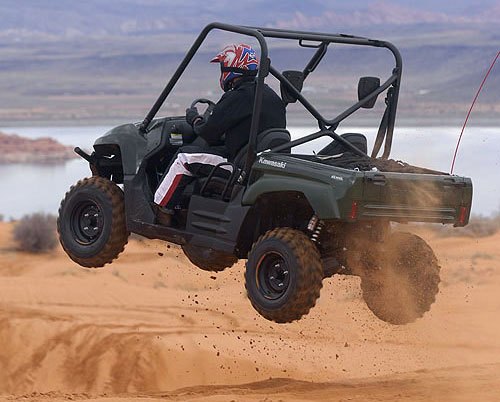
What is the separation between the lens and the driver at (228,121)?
434 inches

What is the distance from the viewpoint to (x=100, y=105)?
3762 inches

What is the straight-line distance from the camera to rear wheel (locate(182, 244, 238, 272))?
452 inches

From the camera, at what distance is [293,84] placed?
447 inches

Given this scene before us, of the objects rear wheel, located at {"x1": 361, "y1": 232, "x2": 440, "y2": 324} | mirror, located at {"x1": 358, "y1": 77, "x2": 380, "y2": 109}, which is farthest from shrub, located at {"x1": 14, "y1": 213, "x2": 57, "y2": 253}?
rear wheel, located at {"x1": 361, "y1": 232, "x2": 440, "y2": 324}

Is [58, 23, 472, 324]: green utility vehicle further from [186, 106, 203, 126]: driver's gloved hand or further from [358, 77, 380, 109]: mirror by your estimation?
[186, 106, 203, 126]: driver's gloved hand

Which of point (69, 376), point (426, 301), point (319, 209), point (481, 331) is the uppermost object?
point (319, 209)

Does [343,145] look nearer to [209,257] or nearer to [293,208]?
[293,208]

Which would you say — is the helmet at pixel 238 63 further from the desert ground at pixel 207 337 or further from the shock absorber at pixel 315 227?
the desert ground at pixel 207 337

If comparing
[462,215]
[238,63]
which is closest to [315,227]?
[462,215]

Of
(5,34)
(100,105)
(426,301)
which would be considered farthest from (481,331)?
(5,34)

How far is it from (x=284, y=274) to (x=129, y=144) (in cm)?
226

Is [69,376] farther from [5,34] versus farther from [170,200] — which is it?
[5,34]

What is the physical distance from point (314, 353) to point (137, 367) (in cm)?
228

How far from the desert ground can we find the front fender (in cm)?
255
